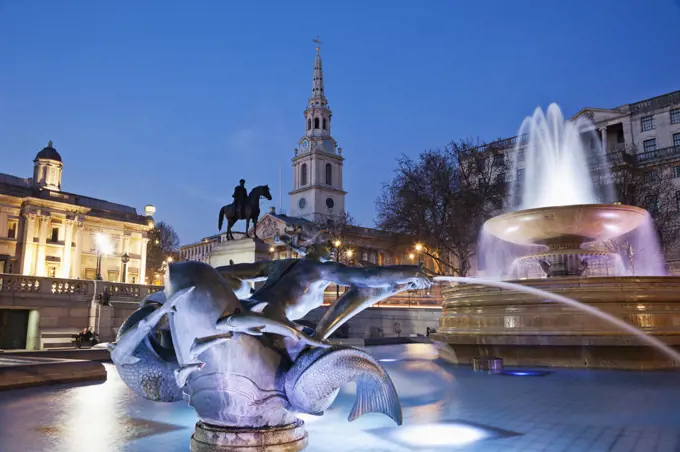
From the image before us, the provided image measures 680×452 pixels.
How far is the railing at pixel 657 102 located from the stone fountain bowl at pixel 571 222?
135 ft

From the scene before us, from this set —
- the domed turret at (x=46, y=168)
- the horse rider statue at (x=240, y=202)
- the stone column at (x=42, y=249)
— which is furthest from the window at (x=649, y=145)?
the domed turret at (x=46, y=168)

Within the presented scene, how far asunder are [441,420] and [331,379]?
73.1 inches

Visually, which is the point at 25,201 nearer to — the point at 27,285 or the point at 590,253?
the point at 27,285

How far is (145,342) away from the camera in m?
4.29

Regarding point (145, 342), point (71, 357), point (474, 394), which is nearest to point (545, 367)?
point (474, 394)

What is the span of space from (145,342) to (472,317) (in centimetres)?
797

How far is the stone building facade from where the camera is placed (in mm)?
57094

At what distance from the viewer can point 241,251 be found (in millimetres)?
18797

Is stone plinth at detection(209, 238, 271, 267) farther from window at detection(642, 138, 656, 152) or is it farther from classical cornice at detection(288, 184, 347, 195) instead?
classical cornice at detection(288, 184, 347, 195)

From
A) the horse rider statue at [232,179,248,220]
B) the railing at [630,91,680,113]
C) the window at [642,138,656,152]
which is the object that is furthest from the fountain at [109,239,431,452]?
the railing at [630,91,680,113]

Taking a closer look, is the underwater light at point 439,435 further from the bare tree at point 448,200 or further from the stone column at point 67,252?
the stone column at point 67,252

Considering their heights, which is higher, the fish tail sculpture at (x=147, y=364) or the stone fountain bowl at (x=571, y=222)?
the stone fountain bowl at (x=571, y=222)

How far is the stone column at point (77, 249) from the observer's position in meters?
60.7

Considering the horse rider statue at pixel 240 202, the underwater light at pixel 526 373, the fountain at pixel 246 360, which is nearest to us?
the fountain at pixel 246 360
